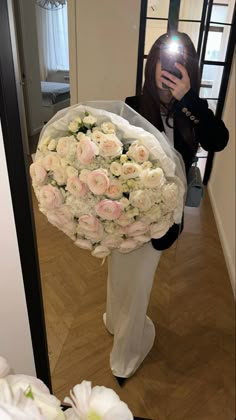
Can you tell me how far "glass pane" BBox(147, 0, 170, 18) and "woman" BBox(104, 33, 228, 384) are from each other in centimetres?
4

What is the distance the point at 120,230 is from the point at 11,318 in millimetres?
331

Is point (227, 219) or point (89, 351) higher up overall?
point (227, 219)

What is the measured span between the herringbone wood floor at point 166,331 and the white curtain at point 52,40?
0.39 metres

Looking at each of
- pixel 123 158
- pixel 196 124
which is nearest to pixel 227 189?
pixel 196 124

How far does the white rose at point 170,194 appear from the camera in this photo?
67 centimetres

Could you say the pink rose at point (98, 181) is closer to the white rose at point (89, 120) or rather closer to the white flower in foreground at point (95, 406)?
the white rose at point (89, 120)

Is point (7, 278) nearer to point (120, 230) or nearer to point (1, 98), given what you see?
point (120, 230)

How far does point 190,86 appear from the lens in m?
0.73

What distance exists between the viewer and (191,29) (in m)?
0.69

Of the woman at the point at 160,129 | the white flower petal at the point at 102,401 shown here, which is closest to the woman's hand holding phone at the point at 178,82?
the woman at the point at 160,129

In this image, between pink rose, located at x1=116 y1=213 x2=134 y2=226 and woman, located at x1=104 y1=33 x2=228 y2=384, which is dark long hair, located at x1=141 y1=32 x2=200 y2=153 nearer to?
woman, located at x1=104 y1=33 x2=228 y2=384

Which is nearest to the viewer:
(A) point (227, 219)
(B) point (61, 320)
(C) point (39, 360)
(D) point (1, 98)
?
(D) point (1, 98)

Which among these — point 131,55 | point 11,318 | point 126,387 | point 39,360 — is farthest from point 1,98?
point 126,387

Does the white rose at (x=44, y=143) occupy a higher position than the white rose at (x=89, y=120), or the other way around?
the white rose at (x=89, y=120)
